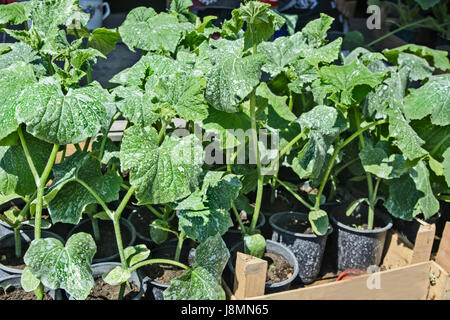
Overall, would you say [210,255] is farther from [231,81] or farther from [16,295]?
[16,295]

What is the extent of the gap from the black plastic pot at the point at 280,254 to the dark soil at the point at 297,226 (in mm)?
137

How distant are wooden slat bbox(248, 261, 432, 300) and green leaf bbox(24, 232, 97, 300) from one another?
0.53 meters

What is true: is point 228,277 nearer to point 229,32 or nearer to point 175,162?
point 175,162

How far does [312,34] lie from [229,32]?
32 centimetres

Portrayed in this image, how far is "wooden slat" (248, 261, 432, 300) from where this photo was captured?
4.76 ft

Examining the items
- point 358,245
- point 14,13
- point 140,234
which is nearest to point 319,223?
point 358,245

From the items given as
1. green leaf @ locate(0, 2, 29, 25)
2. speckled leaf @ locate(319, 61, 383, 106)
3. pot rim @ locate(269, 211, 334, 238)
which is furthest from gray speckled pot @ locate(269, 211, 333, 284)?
green leaf @ locate(0, 2, 29, 25)

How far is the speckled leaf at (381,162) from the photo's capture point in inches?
60.6

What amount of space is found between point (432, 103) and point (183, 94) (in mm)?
867

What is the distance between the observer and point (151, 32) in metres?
1.54

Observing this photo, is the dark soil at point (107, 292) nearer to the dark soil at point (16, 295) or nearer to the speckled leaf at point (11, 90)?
the dark soil at point (16, 295)

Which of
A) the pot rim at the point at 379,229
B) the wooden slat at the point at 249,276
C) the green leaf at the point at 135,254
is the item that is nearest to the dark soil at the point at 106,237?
the green leaf at the point at 135,254
